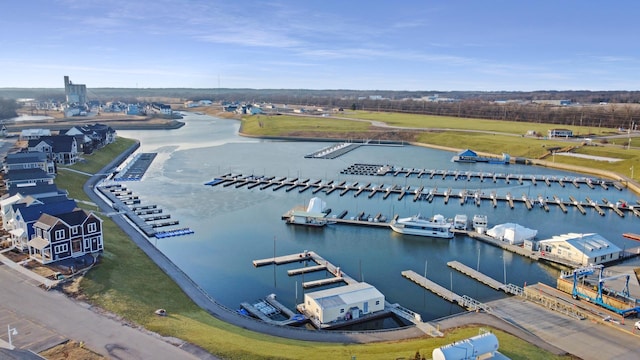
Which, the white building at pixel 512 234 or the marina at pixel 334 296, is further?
the white building at pixel 512 234

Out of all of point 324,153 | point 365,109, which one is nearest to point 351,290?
point 324,153

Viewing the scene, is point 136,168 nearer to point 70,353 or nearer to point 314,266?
point 314,266

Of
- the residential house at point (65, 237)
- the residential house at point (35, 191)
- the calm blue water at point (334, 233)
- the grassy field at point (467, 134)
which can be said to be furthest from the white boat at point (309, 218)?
the grassy field at point (467, 134)

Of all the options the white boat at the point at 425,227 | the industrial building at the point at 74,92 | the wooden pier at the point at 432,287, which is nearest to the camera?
the wooden pier at the point at 432,287

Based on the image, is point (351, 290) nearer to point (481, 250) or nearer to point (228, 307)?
point (228, 307)

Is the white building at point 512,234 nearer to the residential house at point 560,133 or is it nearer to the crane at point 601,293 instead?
the crane at point 601,293

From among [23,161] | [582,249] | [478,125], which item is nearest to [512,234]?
[582,249]
